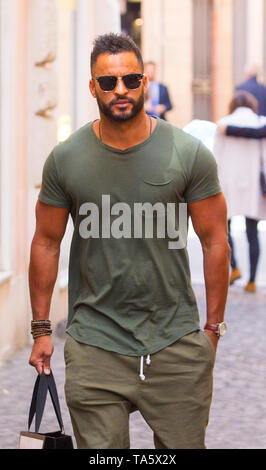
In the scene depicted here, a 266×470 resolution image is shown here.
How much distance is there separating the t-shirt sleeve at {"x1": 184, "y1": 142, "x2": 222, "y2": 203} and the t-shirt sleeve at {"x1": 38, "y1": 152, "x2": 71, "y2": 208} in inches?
15.4

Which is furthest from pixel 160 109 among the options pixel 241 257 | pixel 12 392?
pixel 12 392

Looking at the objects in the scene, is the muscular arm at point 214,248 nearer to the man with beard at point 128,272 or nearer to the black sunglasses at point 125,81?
the man with beard at point 128,272

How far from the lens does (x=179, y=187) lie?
385 cm

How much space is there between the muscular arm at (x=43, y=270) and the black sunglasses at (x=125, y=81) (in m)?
0.47

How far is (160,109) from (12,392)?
1011 cm

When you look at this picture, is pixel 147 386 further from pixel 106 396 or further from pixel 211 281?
pixel 211 281

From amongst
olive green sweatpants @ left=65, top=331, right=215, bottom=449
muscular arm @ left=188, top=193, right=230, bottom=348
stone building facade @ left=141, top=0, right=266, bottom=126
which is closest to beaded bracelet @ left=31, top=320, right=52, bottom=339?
olive green sweatpants @ left=65, top=331, right=215, bottom=449

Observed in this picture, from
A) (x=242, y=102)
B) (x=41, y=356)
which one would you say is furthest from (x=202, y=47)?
(x=41, y=356)

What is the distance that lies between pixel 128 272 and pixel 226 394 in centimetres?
A: 351

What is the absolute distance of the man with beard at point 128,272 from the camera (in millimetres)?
3824

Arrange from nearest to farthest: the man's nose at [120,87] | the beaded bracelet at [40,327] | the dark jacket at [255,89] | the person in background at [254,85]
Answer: the man's nose at [120,87]
the beaded bracelet at [40,327]
the person in background at [254,85]
the dark jacket at [255,89]

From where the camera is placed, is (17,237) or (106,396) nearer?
(106,396)

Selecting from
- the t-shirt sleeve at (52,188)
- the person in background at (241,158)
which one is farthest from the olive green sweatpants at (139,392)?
the person in background at (241,158)

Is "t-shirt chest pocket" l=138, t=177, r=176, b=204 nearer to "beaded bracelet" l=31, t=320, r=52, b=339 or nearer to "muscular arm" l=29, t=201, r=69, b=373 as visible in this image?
"muscular arm" l=29, t=201, r=69, b=373
